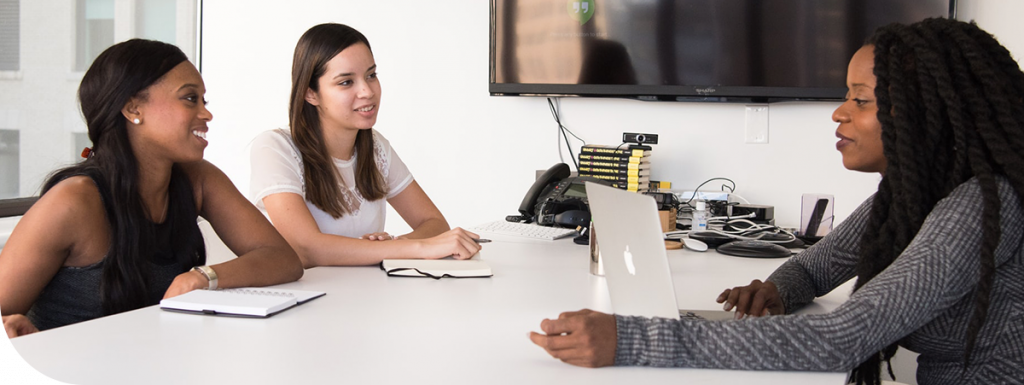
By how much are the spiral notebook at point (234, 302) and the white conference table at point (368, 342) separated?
0.02 m

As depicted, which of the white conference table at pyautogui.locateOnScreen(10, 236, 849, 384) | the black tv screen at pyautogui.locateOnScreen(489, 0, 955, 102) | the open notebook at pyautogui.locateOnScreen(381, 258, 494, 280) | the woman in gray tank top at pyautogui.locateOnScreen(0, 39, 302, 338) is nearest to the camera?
the white conference table at pyautogui.locateOnScreen(10, 236, 849, 384)

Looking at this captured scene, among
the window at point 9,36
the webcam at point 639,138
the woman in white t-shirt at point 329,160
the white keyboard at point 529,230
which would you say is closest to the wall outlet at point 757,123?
the webcam at point 639,138

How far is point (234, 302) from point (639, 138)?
2354 millimetres

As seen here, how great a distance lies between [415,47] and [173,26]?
3.55 feet

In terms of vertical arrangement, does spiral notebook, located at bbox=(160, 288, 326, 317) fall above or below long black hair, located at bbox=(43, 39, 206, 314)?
below

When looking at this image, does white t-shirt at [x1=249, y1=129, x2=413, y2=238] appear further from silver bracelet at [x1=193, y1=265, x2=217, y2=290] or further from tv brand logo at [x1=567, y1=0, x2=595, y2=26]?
tv brand logo at [x1=567, y1=0, x2=595, y2=26]

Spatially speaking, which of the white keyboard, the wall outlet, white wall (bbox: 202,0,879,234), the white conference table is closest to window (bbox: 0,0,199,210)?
white wall (bbox: 202,0,879,234)

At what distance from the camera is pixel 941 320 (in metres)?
1.12

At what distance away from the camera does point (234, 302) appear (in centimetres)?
127

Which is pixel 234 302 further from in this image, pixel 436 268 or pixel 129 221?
pixel 436 268

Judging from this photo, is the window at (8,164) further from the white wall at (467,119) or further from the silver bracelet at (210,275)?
the silver bracelet at (210,275)

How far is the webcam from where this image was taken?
3.37 metres

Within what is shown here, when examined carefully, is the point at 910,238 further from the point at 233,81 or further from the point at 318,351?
the point at 233,81

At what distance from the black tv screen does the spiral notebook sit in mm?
2190
